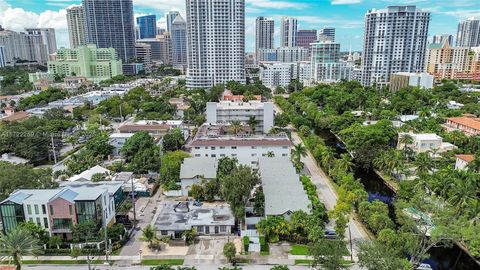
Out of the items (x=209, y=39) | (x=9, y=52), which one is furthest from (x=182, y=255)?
(x=9, y=52)

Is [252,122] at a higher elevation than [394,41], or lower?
lower

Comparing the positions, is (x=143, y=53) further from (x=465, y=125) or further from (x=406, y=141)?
(x=406, y=141)

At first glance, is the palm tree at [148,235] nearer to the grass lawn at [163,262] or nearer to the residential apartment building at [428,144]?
the grass lawn at [163,262]

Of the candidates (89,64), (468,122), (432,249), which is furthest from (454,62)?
(89,64)

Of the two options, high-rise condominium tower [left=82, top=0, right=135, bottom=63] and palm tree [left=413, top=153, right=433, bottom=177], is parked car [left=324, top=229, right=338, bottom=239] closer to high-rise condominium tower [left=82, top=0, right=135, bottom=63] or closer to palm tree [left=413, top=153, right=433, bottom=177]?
palm tree [left=413, top=153, right=433, bottom=177]

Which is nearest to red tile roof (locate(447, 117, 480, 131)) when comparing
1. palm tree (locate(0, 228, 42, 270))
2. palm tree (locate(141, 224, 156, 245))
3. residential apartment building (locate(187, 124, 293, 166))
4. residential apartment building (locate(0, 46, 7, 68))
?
residential apartment building (locate(187, 124, 293, 166))

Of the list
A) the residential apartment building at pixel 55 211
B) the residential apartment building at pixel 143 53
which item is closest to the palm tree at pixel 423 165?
the residential apartment building at pixel 55 211
